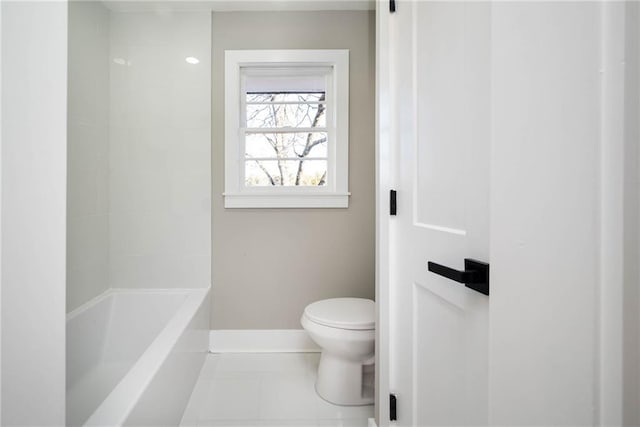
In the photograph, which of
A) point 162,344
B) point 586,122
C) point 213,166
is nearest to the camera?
point 586,122

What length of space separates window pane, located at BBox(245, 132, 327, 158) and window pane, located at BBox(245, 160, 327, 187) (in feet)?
0.18

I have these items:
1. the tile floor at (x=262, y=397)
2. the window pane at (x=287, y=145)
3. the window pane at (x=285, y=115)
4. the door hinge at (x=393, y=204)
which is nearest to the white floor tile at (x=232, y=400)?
the tile floor at (x=262, y=397)

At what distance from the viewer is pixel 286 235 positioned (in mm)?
2164

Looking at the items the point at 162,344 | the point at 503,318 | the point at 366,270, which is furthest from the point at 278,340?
the point at 503,318

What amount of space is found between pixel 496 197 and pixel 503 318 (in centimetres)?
21

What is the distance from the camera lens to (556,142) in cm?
50

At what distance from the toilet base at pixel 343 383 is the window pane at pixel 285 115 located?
1.47m

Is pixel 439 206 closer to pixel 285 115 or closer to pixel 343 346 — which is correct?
pixel 343 346

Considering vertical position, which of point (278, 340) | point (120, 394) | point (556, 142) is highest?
point (556, 142)

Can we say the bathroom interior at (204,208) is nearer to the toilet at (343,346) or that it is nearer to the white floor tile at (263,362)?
the white floor tile at (263,362)

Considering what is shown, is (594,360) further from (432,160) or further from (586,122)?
(432,160)

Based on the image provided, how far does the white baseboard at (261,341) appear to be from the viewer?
2.14 m

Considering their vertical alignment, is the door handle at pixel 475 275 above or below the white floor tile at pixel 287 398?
above

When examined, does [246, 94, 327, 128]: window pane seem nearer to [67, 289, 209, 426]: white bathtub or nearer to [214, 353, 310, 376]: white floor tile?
[67, 289, 209, 426]: white bathtub
